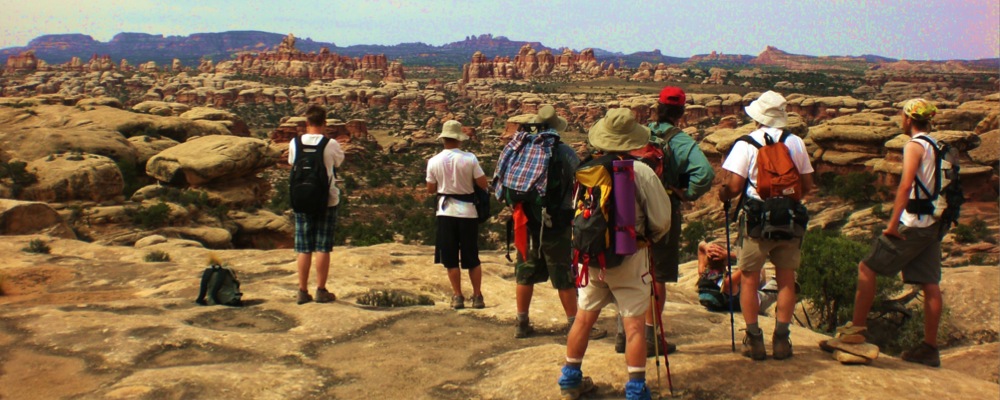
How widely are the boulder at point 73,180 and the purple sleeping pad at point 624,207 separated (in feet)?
48.4

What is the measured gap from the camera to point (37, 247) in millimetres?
9750

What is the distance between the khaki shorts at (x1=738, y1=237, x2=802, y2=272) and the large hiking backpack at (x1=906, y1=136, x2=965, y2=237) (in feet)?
2.76

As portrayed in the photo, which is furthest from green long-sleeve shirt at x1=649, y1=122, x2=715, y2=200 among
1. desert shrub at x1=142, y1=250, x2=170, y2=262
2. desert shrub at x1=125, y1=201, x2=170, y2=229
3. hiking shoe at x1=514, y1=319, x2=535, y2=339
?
desert shrub at x1=125, y1=201, x2=170, y2=229

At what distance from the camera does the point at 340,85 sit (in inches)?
3701

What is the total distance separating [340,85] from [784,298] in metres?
94.1

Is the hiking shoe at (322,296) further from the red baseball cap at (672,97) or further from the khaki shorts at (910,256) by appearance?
the khaki shorts at (910,256)

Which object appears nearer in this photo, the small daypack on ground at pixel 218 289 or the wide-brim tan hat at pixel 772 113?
the wide-brim tan hat at pixel 772 113

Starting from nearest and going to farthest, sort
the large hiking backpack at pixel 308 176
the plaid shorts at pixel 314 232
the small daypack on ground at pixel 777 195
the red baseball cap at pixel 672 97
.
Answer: the small daypack on ground at pixel 777 195 → the red baseball cap at pixel 672 97 → the large hiking backpack at pixel 308 176 → the plaid shorts at pixel 314 232

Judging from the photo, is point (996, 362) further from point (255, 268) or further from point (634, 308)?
point (255, 268)

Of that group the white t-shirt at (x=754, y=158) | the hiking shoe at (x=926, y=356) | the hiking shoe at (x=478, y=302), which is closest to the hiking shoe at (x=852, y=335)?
the hiking shoe at (x=926, y=356)

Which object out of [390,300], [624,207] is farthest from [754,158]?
[390,300]

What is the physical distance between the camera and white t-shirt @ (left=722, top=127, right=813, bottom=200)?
14.2 feet

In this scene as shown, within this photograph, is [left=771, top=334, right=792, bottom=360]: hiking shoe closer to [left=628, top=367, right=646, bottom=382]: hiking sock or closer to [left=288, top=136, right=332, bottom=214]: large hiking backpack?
[left=628, top=367, right=646, bottom=382]: hiking sock

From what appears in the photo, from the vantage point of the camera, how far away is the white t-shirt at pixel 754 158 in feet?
14.2
